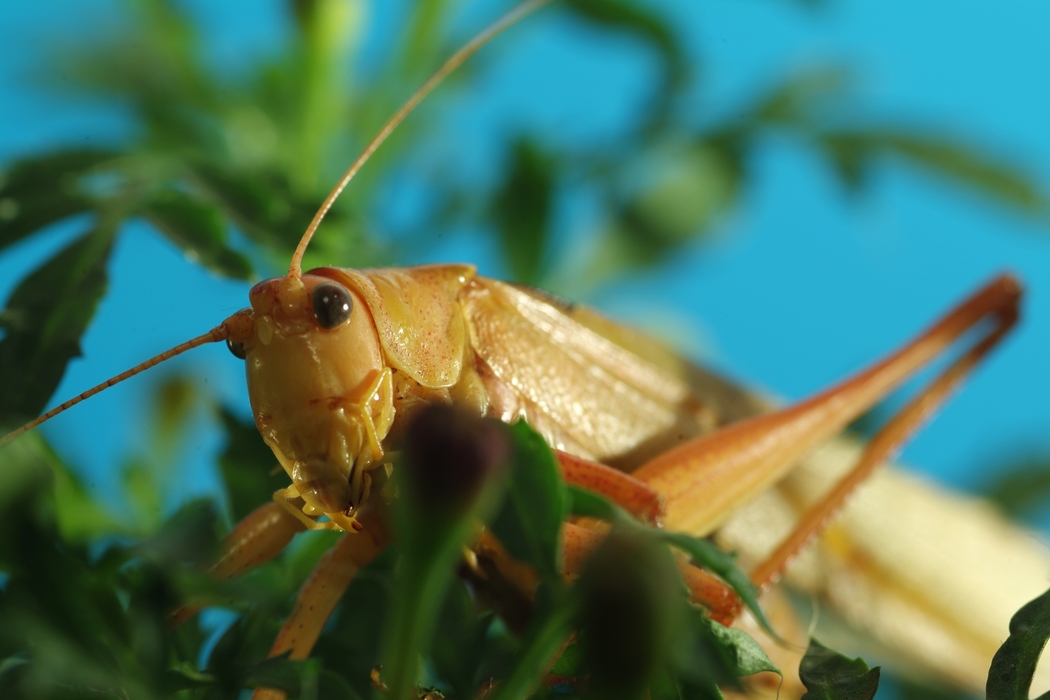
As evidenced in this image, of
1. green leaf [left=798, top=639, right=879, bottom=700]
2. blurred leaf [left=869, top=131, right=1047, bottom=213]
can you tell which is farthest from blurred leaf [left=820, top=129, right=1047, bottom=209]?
green leaf [left=798, top=639, right=879, bottom=700]

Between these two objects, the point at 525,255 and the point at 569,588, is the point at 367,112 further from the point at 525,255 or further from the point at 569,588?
the point at 569,588

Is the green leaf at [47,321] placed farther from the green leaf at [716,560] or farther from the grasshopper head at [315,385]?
the green leaf at [716,560]

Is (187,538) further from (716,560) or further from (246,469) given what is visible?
(716,560)

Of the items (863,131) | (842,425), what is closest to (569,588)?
(842,425)

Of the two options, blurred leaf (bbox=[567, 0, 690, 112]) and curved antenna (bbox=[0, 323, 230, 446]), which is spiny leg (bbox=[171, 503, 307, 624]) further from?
blurred leaf (bbox=[567, 0, 690, 112])

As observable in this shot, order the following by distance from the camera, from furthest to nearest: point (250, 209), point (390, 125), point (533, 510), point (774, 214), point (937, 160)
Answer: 1. point (774, 214)
2. point (937, 160)
3. point (250, 209)
4. point (390, 125)
5. point (533, 510)

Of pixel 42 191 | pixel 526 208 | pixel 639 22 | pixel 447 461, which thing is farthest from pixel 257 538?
pixel 639 22
